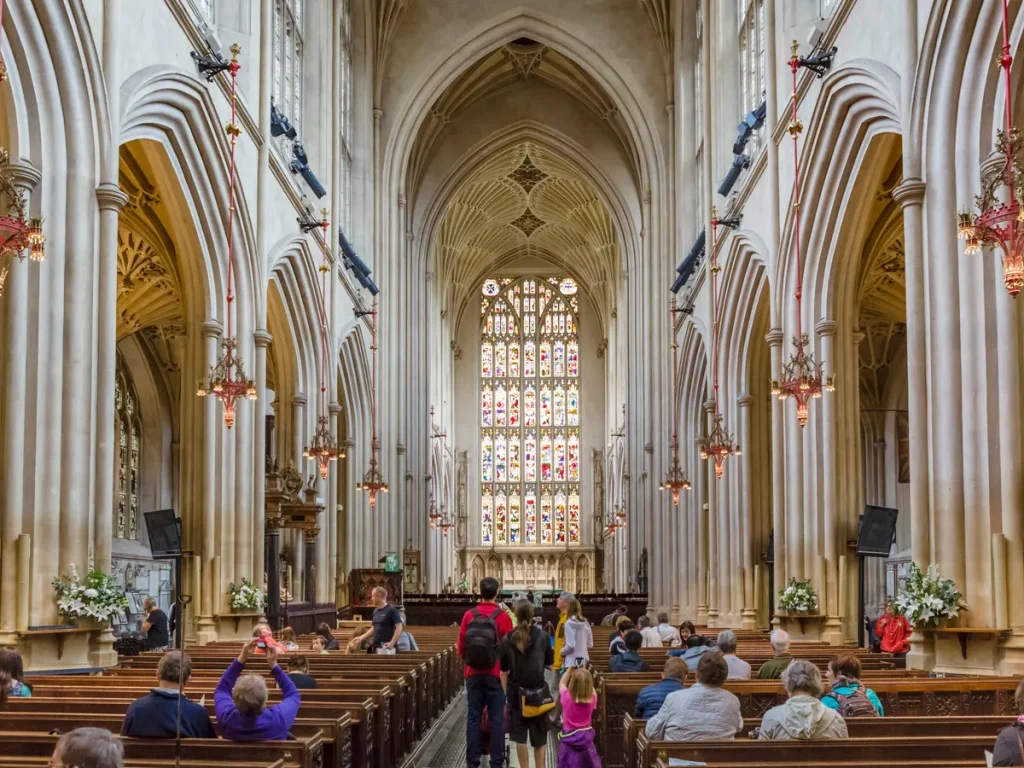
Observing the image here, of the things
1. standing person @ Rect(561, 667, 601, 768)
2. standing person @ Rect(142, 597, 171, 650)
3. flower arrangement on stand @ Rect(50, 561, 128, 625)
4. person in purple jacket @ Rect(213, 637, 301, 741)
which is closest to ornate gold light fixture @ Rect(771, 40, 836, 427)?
standing person @ Rect(561, 667, 601, 768)

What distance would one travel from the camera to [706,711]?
6.32 meters

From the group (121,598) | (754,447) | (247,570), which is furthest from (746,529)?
(121,598)

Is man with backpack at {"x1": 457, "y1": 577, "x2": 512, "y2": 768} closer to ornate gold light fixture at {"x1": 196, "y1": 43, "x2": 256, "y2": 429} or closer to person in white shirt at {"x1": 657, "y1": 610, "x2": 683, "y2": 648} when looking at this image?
person in white shirt at {"x1": 657, "y1": 610, "x2": 683, "y2": 648}

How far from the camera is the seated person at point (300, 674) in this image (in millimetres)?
8461

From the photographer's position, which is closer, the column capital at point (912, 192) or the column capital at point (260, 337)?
the column capital at point (912, 192)

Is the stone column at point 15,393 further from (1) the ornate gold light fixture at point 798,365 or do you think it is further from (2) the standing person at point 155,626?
(1) the ornate gold light fixture at point 798,365

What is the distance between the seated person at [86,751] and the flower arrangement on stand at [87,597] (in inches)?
308

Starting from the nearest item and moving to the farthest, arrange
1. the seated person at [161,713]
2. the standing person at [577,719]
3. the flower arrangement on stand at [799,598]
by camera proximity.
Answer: the seated person at [161,713] < the standing person at [577,719] < the flower arrangement on stand at [799,598]

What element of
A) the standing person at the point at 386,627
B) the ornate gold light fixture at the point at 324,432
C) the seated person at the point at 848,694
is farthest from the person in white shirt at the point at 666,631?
the seated person at the point at 848,694

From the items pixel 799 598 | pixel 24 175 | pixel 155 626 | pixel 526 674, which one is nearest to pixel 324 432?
pixel 155 626

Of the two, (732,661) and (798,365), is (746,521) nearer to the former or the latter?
(798,365)

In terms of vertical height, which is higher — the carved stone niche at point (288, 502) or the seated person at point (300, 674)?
the carved stone niche at point (288, 502)

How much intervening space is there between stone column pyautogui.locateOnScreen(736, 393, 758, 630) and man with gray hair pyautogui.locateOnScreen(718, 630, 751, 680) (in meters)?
12.4

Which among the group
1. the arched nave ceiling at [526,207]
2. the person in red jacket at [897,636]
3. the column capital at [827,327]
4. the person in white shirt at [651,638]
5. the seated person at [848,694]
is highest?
the arched nave ceiling at [526,207]
